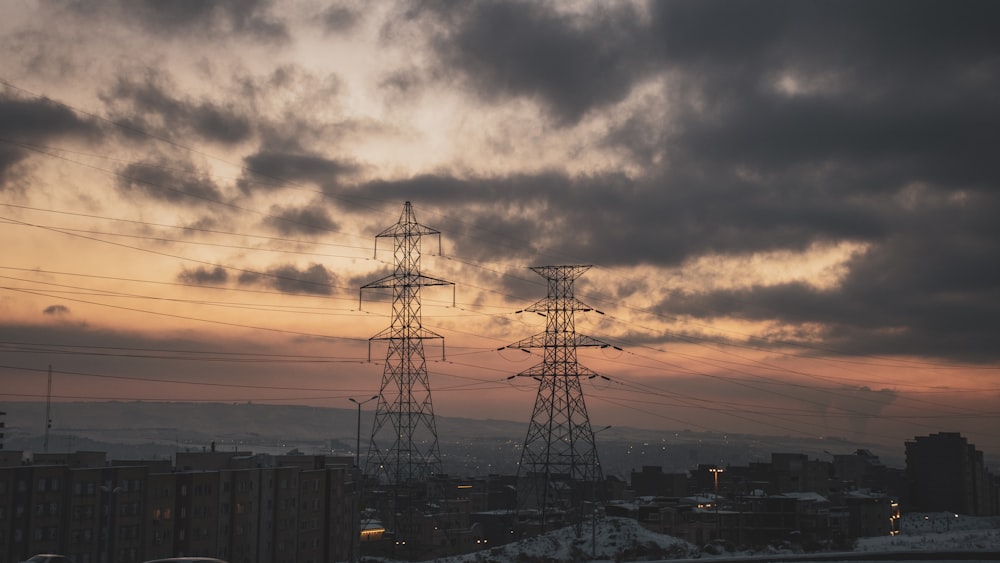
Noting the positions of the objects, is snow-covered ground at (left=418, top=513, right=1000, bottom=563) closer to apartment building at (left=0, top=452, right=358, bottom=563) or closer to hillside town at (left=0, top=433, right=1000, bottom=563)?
A: hillside town at (left=0, top=433, right=1000, bottom=563)

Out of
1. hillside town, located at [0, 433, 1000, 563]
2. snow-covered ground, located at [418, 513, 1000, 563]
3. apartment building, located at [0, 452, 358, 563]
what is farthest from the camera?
hillside town, located at [0, 433, 1000, 563]

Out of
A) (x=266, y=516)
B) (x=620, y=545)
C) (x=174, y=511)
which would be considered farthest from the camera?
(x=266, y=516)

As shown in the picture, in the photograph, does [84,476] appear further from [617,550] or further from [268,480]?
[617,550]

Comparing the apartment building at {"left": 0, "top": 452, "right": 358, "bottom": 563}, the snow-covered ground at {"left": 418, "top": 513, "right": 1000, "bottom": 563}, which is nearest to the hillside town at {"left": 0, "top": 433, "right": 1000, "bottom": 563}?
the apartment building at {"left": 0, "top": 452, "right": 358, "bottom": 563}

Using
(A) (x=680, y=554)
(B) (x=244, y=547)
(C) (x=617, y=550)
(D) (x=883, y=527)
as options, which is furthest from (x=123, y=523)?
(D) (x=883, y=527)

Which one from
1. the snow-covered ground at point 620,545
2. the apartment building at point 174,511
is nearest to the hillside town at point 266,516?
the apartment building at point 174,511

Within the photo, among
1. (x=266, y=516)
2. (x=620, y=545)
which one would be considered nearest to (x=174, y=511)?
(x=266, y=516)

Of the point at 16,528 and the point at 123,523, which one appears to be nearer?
the point at 16,528

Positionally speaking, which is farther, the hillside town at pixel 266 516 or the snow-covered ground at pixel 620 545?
the hillside town at pixel 266 516

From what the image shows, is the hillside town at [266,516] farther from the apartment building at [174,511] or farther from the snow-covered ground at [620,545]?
the snow-covered ground at [620,545]

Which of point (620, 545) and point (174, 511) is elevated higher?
point (174, 511)

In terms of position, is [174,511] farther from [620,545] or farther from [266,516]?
[620,545]
